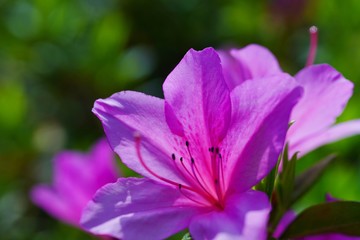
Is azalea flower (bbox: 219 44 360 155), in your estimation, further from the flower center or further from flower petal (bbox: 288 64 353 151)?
the flower center

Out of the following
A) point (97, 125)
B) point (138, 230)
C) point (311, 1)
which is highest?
point (138, 230)

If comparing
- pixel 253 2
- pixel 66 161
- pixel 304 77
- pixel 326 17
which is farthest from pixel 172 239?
pixel 253 2

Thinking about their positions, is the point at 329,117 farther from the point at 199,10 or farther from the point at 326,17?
the point at 199,10

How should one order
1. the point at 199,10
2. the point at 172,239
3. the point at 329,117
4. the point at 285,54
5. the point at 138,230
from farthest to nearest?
the point at 199,10 < the point at 285,54 < the point at 172,239 < the point at 329,117 < the point at 138,230

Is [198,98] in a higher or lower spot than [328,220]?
higher

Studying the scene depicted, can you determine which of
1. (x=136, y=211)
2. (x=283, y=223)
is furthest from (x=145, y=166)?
(x=283, y=223)

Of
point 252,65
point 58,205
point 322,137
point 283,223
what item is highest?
point 252,65

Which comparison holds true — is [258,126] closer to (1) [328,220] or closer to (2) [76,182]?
(1) [328,220]

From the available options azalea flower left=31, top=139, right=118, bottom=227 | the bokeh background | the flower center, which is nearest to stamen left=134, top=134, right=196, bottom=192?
the flower center
